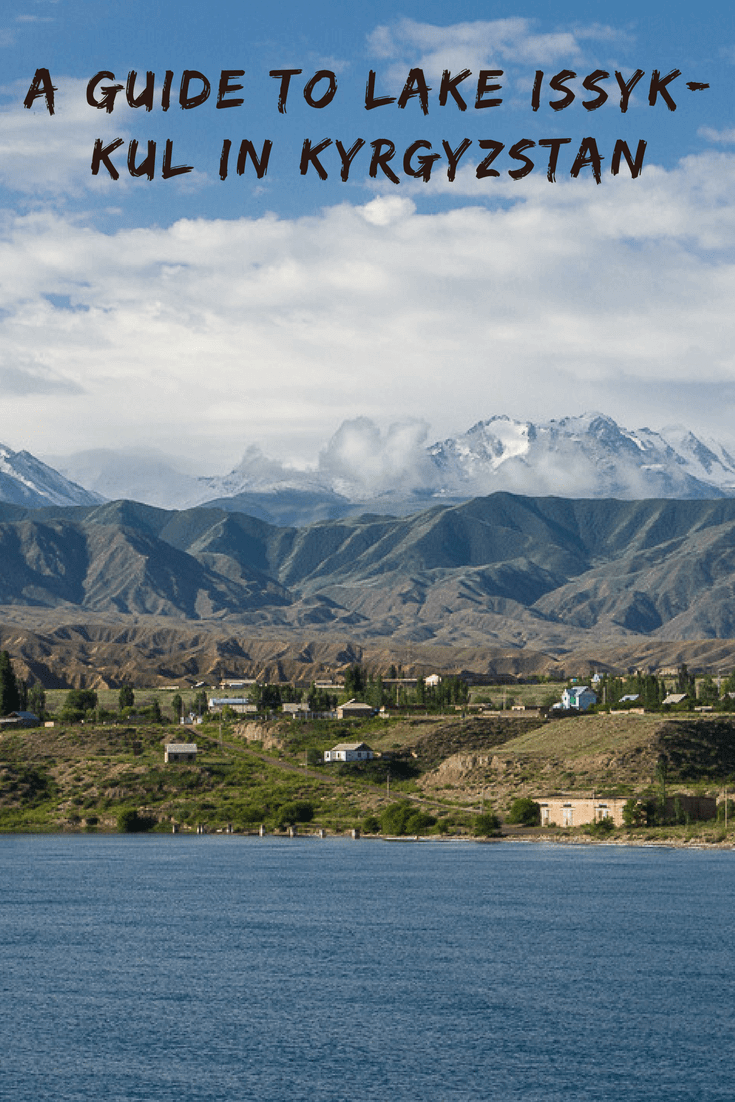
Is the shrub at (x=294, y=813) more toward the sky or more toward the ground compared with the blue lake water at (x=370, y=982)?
more toward the sky

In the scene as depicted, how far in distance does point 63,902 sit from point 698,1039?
65737 mm

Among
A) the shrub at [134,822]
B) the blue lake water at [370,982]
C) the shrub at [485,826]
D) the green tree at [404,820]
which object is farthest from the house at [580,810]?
the shrub at [134,822]

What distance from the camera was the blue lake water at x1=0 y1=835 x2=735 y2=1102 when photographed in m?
63.3

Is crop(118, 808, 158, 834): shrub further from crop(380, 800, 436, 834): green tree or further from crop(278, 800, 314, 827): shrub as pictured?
crop(380, 800, 436, 834): green tree

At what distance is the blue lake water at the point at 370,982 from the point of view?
63344mm

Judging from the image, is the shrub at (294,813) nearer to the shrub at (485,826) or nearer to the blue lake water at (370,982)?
the shrub at (485,826)

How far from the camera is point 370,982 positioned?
277ft

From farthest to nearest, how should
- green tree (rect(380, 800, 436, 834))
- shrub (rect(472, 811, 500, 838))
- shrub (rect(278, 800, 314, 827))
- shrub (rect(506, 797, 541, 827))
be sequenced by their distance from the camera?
shrub (rect(278, 800, 314, 827)) → shrub (rect(506, 797, 541, 827)) → green tree (rect(380, 800, 436, 834)) → shrub (rect(472, 811, 500, 838))

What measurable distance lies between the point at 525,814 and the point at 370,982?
329ft

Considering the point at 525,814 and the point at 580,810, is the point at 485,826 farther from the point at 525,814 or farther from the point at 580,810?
the point at 580,810

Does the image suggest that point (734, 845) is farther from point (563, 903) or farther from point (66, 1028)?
point (66, 1028)

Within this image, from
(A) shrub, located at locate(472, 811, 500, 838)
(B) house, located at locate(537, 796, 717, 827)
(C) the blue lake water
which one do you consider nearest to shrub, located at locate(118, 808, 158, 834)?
(A) shrub, located at locate(472, 811, 500, 838)

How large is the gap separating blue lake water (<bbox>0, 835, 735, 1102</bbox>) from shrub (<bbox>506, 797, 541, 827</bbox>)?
1331 inches

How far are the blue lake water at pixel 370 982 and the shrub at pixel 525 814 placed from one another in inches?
1331
